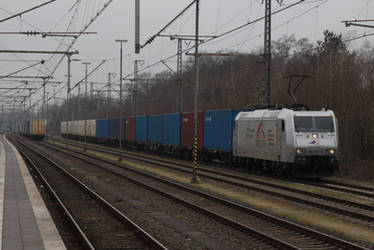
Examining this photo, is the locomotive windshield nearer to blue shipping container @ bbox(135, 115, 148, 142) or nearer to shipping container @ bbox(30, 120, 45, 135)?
blue shipping container @ bbox(135, 115, 148, 142)

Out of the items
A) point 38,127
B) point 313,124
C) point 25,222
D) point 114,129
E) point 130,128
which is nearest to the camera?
point 25,222

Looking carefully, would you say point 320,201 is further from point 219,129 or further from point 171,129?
point 171,129

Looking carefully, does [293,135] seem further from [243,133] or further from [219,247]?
[219,247]

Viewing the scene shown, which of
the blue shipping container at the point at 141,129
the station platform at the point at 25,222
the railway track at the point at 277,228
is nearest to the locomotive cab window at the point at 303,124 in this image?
the railway track at the point at 277,228

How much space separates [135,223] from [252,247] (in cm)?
339

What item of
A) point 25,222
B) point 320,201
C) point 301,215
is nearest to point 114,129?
point 320,201

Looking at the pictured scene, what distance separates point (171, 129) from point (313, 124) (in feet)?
59.0

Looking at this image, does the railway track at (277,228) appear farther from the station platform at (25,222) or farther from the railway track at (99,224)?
the station platform at (25,222)

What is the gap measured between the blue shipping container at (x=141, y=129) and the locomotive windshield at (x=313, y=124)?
25.2 meters

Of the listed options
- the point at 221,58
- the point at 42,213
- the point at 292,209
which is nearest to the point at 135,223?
the point at 42,213

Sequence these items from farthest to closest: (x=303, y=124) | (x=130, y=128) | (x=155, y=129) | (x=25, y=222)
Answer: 1. (x=130, y=128)
2. (x=155, y=129)
3. (x=303, y=124)
4. (x=25, y=222)

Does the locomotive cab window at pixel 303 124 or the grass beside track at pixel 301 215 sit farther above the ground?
the locomotive cab window at pixel 303 124

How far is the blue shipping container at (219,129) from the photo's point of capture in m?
28.3

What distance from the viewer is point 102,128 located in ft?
214
